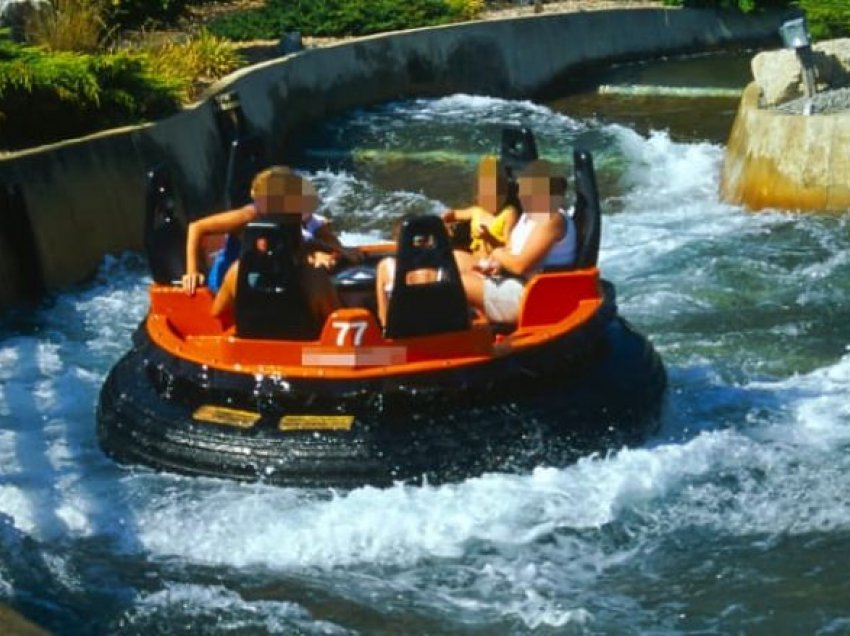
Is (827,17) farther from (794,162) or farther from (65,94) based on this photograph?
(65,94)

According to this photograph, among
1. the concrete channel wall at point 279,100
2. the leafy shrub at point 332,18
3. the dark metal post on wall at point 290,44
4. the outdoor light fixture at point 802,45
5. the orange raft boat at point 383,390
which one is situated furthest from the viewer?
the leafy shrub at point 332,18

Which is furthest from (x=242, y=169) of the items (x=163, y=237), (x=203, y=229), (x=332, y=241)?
(x=203, y=229)

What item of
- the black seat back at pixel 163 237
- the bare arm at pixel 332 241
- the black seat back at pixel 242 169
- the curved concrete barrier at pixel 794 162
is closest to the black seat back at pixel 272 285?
the bare arm at pixel 332 241

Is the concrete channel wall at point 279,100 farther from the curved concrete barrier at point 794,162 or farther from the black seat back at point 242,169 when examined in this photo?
the curved concrete barrier at point 794,162

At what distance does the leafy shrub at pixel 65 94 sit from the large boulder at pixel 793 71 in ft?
15.4

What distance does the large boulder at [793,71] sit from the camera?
44.1 ft

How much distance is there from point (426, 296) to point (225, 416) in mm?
969

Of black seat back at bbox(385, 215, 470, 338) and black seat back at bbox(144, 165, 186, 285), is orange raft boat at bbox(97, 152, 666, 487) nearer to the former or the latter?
black seat back at bbox(385, 215, 470, 338)

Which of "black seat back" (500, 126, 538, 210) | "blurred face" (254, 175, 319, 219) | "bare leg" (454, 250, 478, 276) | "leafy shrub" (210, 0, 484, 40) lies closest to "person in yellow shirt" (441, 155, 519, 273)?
"bare leg" (454, 250, 478, 276)

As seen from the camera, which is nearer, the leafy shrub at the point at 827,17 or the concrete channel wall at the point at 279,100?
the concrete channel wall at the point at 279,100

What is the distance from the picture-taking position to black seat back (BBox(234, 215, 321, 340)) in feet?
23.5

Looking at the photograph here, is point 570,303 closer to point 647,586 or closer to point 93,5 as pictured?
point 647,586

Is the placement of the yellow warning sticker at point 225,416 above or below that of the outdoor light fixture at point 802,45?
below

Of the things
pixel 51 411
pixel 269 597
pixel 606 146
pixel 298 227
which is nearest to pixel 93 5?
pixel 606 146
